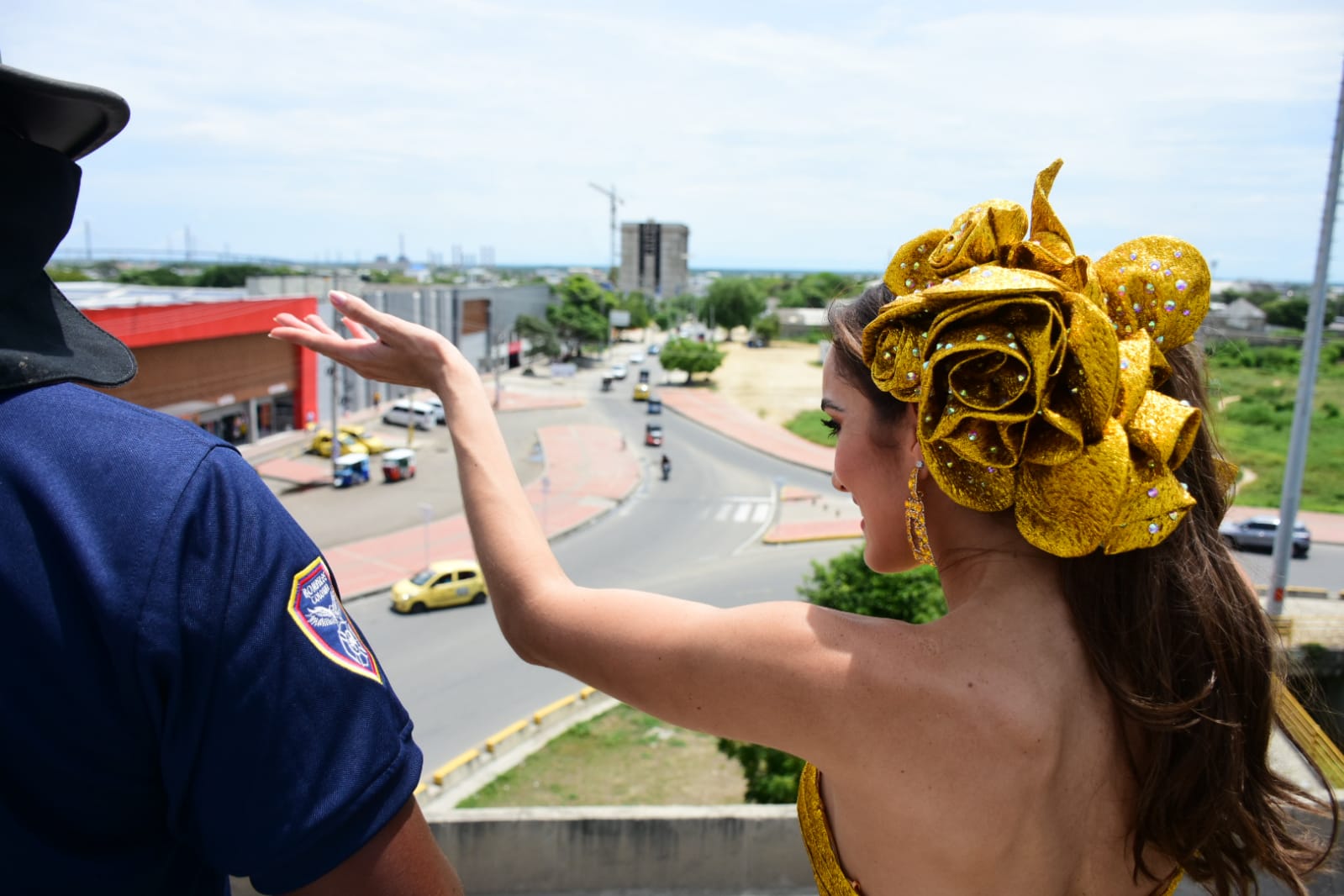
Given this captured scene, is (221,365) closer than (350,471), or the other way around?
(350,471)

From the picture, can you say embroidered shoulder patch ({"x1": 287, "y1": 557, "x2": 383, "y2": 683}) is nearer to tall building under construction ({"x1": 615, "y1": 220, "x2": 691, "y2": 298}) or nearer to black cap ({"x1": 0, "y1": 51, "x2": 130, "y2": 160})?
black cap ({"x1": 0, "y1": 51, "x2": 130, "y2": 160})

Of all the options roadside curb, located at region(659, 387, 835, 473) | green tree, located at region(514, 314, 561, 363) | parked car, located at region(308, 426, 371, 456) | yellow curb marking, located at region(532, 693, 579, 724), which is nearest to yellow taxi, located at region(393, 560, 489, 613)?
yellow curb marking, located at region(532, 693, 579, 724)

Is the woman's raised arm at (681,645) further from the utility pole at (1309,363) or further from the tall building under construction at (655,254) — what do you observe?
the tall building under construction at (655,254)

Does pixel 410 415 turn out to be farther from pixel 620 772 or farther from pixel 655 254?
pixel 655 254

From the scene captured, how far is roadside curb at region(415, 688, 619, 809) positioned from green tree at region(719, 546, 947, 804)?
214 centimetres

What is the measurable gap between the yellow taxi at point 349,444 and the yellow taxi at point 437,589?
513 inches

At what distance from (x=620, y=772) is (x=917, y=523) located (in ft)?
33.6

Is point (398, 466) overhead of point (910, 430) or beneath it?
beneath

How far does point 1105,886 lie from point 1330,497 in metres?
35.4

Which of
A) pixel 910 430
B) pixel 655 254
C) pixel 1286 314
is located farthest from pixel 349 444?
pixel 1286 314

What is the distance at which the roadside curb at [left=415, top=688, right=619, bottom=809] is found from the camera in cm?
1048

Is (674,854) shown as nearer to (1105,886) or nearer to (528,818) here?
(528,818)

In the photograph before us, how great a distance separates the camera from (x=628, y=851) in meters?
3.93

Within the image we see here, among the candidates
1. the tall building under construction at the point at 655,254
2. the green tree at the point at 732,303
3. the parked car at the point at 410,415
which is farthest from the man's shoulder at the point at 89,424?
the tall building under construction at the point at 655,254
